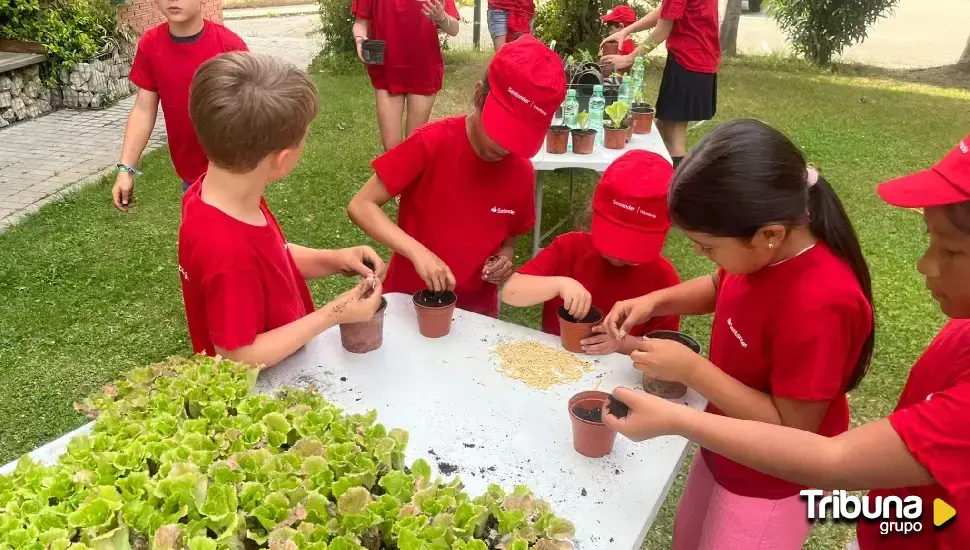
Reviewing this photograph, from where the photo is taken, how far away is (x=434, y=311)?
2.09m

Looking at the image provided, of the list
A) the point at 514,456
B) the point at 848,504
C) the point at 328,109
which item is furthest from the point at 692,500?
the point at 328,109

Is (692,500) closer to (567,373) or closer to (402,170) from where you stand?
(567,373)

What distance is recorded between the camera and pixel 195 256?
5.87ft

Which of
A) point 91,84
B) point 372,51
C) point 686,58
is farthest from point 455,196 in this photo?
point 91,84

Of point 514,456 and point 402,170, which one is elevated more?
point 402,170

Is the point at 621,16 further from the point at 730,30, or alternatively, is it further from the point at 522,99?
the point at 730,30

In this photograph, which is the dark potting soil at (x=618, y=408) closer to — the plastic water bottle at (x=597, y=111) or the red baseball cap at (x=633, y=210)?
the red baseball cap at (x=633, y=210)

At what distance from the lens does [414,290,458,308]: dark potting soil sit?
6.98 ft

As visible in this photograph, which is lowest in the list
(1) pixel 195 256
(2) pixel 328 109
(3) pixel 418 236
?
(2) pixel 328 109

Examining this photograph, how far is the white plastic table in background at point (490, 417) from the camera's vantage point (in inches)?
60.0

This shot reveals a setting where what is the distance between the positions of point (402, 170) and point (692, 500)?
4.89 ft

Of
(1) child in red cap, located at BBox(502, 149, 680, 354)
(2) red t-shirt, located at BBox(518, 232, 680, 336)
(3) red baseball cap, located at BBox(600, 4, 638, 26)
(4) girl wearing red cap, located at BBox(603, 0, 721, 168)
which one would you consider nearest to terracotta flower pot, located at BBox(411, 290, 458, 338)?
(1) child in red cap, located at BBox(502, 149, 680, 354)

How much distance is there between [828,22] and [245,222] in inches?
518

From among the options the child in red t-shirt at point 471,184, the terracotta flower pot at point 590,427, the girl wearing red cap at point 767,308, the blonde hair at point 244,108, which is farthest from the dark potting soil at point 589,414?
the blonde hair at point 244,108
